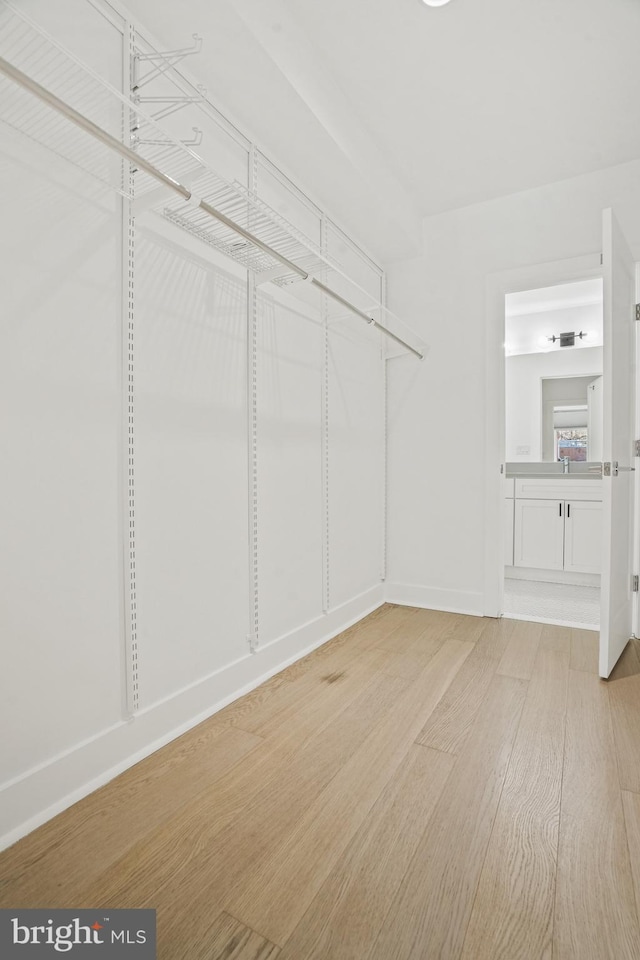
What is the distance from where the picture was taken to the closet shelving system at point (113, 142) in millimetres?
1129

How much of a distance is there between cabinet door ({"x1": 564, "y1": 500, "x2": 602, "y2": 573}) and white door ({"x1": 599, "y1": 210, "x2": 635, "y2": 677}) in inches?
50.8

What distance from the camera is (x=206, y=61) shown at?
1742 mm

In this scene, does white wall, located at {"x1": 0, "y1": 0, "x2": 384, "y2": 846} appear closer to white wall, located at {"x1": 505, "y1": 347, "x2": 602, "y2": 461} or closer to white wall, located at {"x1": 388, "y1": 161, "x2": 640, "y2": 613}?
white wall, located at {"x1": 388, "y1": 161, "x2": 640, "y2": 613}

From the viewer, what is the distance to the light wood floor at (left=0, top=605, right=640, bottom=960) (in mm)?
1022

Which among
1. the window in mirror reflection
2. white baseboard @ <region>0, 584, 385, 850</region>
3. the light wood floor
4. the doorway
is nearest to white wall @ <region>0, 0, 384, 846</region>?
white baseboard @ <region>0, 584, 385, 850</region>

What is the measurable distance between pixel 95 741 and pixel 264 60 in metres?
2.32

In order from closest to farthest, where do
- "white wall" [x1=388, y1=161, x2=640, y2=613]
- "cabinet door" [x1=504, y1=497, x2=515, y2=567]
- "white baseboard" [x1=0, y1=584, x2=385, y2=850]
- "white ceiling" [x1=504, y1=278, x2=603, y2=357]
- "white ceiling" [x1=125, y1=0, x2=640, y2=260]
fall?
"white baseboard" [x1=0, y1=584, x2=385, y2=850] < "white ceiling" [x1=125, y1=0, x2=640, y2=260] < "white wall" [x1=388, y1=161, x2=640, y2=613] < "cabinet door" [x1=504, y1=497, x2=515, y2=567] < "white ceiling" [x1=504, y1=278, x2=603, y2=357]

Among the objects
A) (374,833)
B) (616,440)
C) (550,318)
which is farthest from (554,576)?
(374,833)

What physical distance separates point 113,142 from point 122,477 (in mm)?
880

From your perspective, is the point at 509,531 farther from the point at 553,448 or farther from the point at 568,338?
the point at 568,338

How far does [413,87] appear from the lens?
2232mm

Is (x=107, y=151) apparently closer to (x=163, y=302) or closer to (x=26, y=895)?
(x=163, y=302)

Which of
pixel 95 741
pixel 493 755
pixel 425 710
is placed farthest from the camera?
pixel 425 710

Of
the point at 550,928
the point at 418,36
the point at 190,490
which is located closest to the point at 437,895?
the point at 550,928
